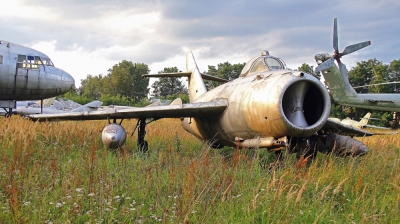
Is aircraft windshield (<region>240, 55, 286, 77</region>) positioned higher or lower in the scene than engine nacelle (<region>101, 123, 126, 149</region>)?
higher

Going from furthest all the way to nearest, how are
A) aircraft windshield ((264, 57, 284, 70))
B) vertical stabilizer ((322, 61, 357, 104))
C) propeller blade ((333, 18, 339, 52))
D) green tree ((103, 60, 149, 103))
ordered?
green tree ((103, 60, 149, 103)) → vertical stabilizer ((322, 61, 357, 104)) → propeller blade ((333, 18, 339, 52)) → aircraft windshield ((264, 57, 284, 70))

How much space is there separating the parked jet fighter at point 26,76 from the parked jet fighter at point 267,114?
6.09 m

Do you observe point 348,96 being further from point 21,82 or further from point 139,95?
point 139,95

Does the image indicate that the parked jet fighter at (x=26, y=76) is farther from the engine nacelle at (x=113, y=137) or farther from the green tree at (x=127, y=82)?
the green tree at (x=127, y=82)

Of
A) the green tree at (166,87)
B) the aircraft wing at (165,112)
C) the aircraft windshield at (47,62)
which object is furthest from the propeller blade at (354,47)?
the green tree at (166,87)

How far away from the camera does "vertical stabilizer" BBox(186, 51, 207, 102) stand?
1170cm

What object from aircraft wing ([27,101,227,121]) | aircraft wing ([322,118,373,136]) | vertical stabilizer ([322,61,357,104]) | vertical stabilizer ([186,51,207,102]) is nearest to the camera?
aircraft wing ([27,101,227,121])

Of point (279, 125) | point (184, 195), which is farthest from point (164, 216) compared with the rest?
point (279, 125)

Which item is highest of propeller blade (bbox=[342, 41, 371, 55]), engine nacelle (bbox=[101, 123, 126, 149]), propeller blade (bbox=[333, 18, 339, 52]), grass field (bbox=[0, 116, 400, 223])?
propeller blade (bbox=[333, 18, 339, 52])

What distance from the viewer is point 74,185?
3.82m

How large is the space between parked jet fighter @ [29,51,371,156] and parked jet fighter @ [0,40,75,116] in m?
6.09

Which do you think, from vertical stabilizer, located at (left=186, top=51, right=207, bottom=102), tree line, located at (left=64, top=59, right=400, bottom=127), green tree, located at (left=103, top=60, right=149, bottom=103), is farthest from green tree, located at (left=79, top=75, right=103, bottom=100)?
vertical stabilizer, located at (left=186, top=51, right=207, bottom=102)

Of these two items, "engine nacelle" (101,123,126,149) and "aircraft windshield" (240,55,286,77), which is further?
"aircraft windshield" (240,55,286,77)

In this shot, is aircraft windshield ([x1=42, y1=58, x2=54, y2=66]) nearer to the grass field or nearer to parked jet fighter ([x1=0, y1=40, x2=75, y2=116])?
parked jet fighter ([x1=0, y1=40, x2=75, y2=116])
